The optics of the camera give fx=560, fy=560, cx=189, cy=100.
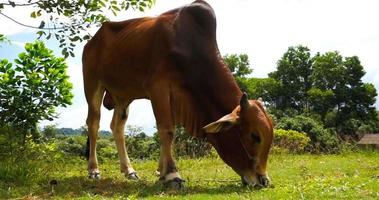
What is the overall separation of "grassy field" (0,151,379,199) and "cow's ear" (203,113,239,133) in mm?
785

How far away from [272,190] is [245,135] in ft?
2.98

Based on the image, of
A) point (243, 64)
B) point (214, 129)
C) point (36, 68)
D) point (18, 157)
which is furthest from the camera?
point (243, 64)

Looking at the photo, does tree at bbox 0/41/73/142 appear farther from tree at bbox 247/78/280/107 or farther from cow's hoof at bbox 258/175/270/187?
tree at bbox 247/78/280/107

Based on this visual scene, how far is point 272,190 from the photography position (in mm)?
6730

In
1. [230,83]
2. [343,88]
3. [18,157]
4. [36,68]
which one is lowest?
[18,157]

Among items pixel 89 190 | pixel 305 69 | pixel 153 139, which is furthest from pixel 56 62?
pixel 305 69

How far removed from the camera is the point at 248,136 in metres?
7.30

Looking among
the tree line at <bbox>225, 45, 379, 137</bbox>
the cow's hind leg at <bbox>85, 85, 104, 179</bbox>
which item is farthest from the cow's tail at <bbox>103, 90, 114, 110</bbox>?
the tree line at <bbox>225, 45, 379, 137</bbox>

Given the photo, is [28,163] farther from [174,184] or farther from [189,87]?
[189,87]

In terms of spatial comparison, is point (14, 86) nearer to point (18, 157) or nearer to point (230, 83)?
point (18, 157)

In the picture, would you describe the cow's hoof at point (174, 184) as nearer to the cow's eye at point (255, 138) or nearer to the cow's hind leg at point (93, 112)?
the cow's eye at point (255, 138)

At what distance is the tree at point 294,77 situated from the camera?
66750mm

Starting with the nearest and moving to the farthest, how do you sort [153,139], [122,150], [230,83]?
[230,83]
[122,150]
[153,139]

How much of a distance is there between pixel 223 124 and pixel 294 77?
6229 centimetres
